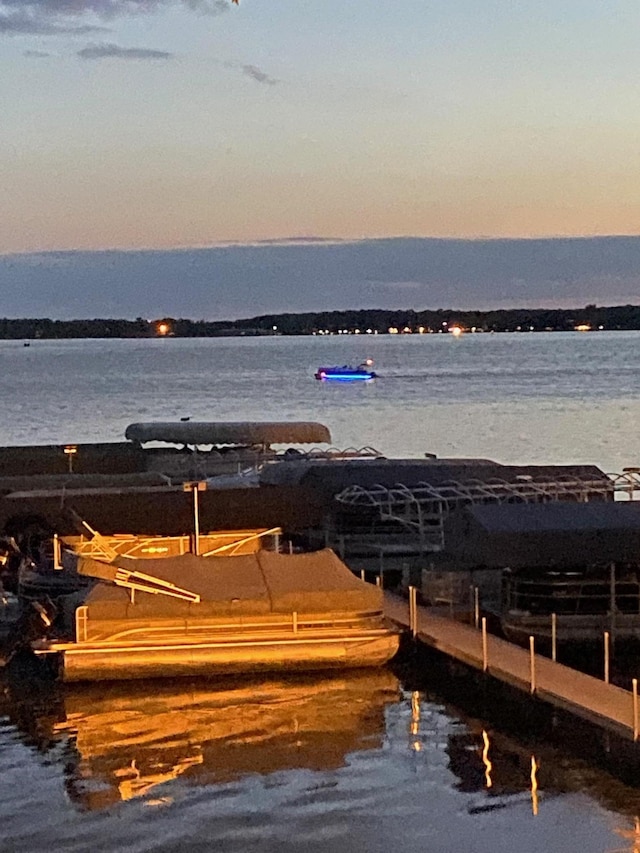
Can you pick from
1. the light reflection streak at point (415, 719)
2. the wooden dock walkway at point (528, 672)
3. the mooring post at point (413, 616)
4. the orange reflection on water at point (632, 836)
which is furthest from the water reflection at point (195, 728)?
the orange reflection on water at point (632, 836)

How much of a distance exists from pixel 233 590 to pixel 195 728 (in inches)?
112

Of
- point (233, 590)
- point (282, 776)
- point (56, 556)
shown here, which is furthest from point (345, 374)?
point (282, 776)

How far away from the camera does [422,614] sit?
81.5ft

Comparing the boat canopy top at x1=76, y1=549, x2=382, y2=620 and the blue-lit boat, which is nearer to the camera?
the boat canopy top at x1=76, y1=549, x2=382, y2=620

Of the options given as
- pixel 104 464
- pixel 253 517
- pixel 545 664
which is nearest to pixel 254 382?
pixel 104 464

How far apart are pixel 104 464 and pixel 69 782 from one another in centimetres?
3442

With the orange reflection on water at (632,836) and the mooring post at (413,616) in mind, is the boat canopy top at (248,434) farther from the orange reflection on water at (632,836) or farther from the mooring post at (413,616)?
the orange reflection on water at (632,836)

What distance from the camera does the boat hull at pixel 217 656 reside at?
69.9 feet

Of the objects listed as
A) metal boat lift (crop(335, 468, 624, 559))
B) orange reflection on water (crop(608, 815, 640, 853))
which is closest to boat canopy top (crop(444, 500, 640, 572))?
metal boat lift (crop(335, 468, 624, 559))

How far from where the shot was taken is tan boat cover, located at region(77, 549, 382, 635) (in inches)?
851

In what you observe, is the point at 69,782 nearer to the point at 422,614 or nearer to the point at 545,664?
the point at 545,664

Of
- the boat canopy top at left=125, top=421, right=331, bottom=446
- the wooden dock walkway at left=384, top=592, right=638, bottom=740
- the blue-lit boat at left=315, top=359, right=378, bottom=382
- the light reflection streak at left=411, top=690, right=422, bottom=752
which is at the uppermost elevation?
the blue-lit boat at left=315, top=359, right=378, bottom=382

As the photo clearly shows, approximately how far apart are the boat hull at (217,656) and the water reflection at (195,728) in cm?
20

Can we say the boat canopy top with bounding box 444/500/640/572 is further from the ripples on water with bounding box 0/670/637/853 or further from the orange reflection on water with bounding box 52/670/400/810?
the ripples on water with bounding box 0/670/637/853
